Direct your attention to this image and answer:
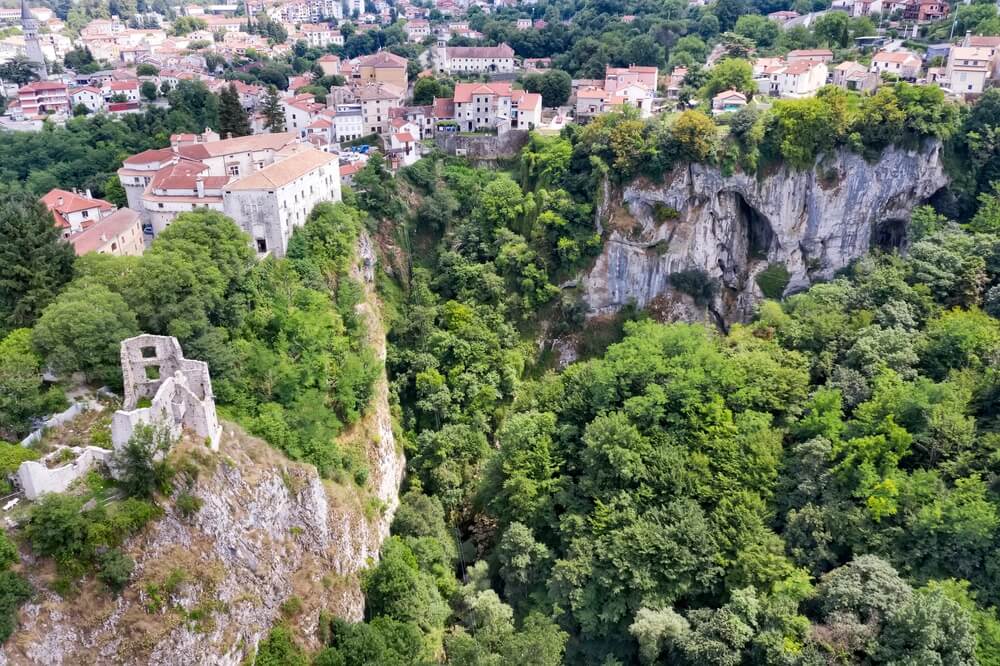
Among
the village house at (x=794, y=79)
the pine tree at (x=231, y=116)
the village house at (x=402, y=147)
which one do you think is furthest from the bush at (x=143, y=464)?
the village house at (x=794, y=79)

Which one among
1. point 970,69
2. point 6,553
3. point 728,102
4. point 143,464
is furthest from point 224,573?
point 970,69

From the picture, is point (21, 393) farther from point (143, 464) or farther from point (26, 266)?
point (26, 266)

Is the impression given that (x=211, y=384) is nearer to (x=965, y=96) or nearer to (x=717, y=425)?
(x=717, y=425)

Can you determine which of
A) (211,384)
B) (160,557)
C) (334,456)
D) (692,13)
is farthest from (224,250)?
(692,13)

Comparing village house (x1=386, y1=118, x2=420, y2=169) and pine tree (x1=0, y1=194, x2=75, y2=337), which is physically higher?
village house (x1=386, y1=118, x2=420, y2=169)

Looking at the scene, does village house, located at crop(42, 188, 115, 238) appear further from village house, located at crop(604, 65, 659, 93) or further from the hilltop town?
village house, located at crop(604, 65, 659, 93)

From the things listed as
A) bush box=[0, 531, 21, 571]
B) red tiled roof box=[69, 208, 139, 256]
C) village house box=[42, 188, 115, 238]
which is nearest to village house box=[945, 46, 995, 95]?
red tiled roof box=[69, 208, 139, 256]

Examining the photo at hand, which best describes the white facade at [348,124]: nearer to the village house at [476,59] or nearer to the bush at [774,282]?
the village house at [476,59]
